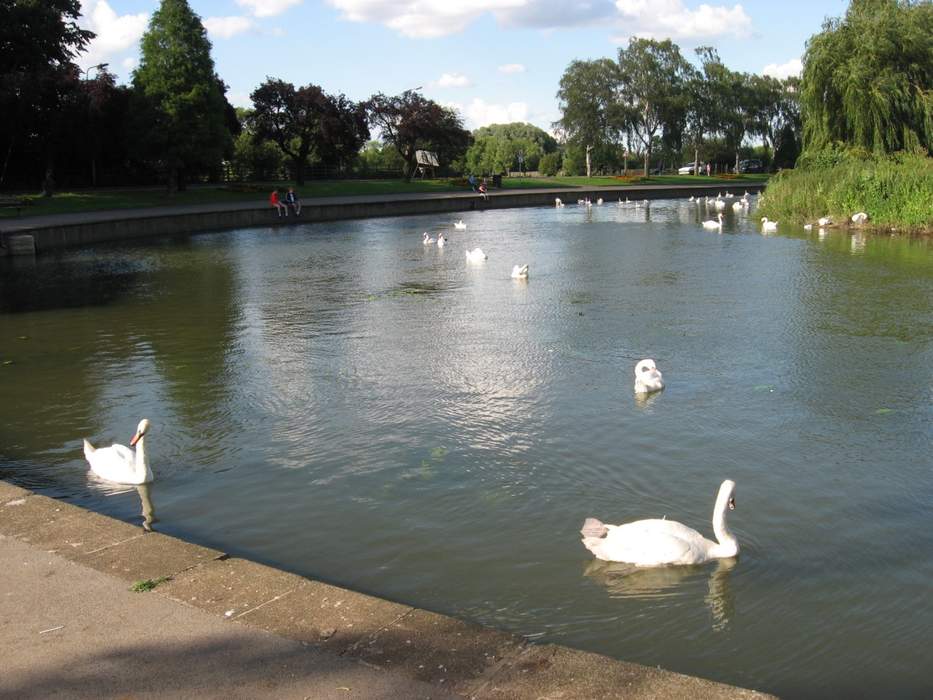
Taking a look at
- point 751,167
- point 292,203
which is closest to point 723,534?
point 292,203

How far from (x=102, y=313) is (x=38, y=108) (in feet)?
89.9

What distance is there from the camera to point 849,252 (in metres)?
23.4

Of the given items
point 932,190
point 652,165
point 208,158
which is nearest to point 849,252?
point 932,190

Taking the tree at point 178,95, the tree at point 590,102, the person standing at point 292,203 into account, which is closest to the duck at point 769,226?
the person standing at point 292,203

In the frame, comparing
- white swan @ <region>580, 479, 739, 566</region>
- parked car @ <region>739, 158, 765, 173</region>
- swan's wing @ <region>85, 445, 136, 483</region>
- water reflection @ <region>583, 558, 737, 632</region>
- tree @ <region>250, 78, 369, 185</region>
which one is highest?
tree @ <region>250, 78, 369, 185</region>

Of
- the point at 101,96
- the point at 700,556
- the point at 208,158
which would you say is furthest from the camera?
the point at 208,158

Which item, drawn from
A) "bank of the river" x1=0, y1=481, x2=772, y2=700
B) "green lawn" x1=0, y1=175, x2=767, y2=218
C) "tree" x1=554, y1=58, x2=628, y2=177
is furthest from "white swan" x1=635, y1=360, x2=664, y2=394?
"tree" x1=554, y1=58, x2=628, y2=177

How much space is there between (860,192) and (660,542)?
26937mm

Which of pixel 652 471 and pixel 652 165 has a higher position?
pixel 652 165

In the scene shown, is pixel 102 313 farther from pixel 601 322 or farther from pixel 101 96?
pixel 101 96

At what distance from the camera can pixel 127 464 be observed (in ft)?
26.1

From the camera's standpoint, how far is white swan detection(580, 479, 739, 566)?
20.1 ft

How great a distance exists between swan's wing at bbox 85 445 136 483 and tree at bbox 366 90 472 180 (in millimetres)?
57464

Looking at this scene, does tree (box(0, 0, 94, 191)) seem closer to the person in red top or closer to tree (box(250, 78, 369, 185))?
the person in red top
